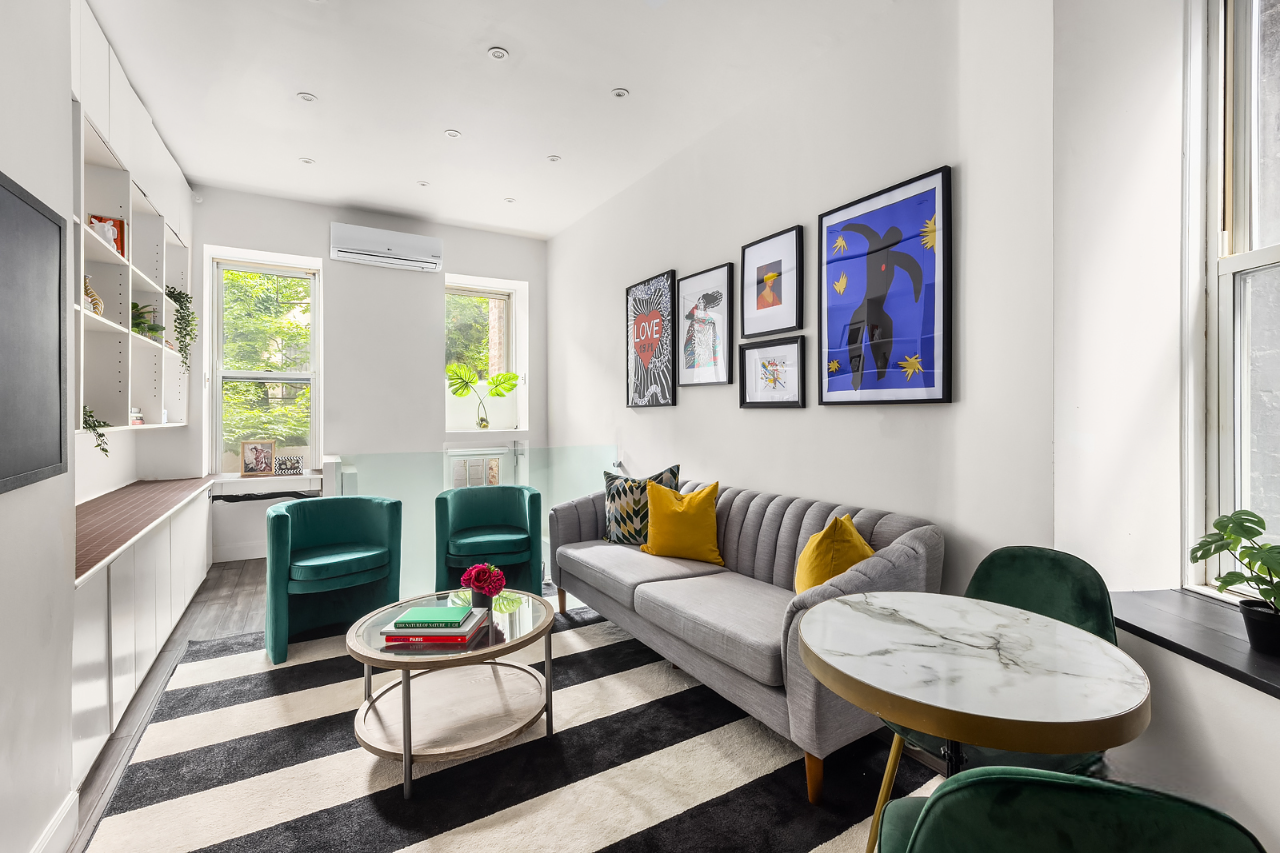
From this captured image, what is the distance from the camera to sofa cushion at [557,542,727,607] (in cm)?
277

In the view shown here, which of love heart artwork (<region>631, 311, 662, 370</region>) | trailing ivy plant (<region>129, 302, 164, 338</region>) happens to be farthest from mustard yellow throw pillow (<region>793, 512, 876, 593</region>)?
trailing ivy plant (<region>129, 302, 164, 338</region>)

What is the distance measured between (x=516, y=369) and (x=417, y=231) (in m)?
1.41

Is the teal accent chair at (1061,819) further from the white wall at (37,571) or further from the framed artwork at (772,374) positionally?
the framed artwork at (772,374)

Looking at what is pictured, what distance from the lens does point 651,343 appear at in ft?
13.1

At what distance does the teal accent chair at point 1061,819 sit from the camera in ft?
2.10

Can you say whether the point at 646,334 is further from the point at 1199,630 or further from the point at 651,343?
the point at 1199,630

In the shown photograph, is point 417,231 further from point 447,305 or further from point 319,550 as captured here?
point 319,550

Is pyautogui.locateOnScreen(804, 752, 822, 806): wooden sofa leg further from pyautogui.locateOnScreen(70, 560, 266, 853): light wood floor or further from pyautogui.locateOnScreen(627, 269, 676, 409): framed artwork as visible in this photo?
pyautogui.locateOnScreen(627, 269, 676, 409): framed artwork

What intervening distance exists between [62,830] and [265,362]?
3726mm

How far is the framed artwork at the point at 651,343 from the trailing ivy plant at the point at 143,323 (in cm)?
270

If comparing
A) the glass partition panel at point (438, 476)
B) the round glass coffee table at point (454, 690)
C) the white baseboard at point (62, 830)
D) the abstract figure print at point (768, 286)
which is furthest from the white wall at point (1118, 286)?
the white baseboard at point (62, 830)

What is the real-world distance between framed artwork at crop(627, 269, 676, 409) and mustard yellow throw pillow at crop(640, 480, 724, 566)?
86 centimetres

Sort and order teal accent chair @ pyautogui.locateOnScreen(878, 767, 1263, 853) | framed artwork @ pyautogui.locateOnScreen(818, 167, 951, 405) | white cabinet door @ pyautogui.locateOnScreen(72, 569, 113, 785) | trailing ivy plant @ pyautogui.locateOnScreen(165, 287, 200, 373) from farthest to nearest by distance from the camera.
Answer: trailing ivy plant @ pyautogui.locateOnScreen(165, 287, 200, 373) < framed artwork @ pyautogui.locateOnScreen(818, 167, 951, 405) < white cabinet door @ pyautogui.locateOnScreen(72, 569, 113, 785) < teal accent chair @ pyautogui.locateOnScreen(878, 767, 1263, 853)

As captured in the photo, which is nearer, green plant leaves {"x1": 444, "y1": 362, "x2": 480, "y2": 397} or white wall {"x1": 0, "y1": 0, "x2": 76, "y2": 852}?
white wall {"x1": 0, "y1": 0, "x2": 76, "y2": 852}
